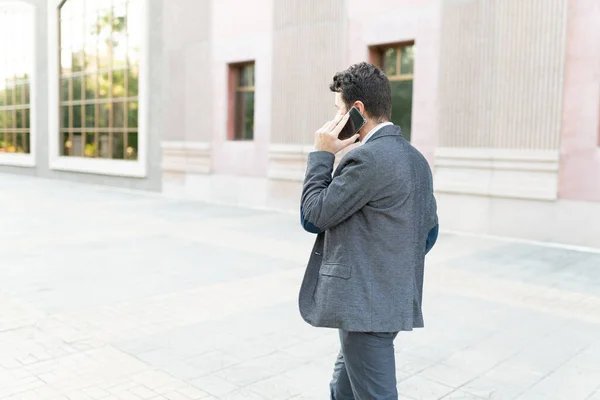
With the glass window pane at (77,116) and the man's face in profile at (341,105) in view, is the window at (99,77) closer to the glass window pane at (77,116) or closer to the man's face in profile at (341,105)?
the glass window pane at (77,116)

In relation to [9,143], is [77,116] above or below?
above

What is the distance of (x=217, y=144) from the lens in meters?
16.4

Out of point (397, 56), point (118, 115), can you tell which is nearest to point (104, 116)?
point (118, 115)

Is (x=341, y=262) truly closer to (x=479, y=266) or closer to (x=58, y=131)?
(x=479, y=266)

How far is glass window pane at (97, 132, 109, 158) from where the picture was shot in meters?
20.9

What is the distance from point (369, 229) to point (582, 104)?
8.79m

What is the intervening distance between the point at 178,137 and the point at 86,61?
273 inches

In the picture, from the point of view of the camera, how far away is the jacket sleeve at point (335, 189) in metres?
2.24

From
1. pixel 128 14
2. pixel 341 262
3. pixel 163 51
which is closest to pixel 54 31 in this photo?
pixel 128 14

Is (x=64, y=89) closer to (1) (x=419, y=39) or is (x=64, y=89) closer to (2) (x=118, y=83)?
(2) (x=118, y=83)

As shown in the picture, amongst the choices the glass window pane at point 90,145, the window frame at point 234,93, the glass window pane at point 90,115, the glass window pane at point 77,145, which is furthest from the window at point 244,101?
the glass window pane at point 77,145

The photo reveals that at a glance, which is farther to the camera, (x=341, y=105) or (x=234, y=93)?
(x=234, y=93)

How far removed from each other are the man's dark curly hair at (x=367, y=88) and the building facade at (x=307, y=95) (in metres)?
8.56

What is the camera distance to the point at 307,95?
1393 centimetres
